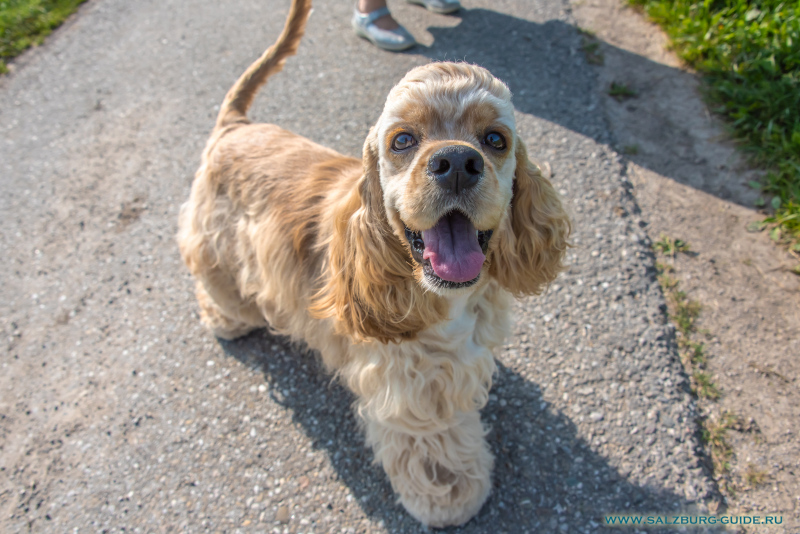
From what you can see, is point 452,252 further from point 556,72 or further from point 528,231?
point 556,72

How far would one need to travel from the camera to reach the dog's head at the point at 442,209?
157cm

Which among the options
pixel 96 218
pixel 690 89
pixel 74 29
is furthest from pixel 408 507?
pixel 74 29

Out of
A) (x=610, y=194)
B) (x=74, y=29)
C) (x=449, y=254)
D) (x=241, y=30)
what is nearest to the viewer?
(x=449, y=254)

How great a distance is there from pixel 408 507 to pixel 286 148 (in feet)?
6.31

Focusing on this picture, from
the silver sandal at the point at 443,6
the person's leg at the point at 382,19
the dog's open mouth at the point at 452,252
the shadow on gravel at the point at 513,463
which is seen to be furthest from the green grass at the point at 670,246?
the silver sandal at the point at 443,6

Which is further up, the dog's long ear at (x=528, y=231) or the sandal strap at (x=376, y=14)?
the dog's long ear at (x=528, y=231)

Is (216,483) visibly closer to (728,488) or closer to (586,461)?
(586,461)

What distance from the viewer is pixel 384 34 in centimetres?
467

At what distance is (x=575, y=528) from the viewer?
7.27 ft

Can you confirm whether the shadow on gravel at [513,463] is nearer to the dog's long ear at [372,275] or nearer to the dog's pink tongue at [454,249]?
the dog's long ear at [372,275]

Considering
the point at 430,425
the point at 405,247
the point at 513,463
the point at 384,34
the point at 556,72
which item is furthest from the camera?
the point at 384,34

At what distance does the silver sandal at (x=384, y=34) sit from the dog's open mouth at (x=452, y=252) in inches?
141

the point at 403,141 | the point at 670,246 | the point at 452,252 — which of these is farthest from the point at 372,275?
the point at 670,246

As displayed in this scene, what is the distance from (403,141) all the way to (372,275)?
0.52m
